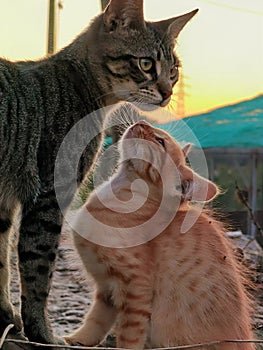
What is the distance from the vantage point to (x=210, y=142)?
425 cm

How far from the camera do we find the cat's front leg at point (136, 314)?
1664 millimetres

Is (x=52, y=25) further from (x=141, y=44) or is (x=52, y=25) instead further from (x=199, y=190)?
(x=199, y=190)

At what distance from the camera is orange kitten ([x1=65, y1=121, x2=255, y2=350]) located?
170cm

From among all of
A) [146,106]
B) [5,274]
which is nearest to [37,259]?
[5,274]

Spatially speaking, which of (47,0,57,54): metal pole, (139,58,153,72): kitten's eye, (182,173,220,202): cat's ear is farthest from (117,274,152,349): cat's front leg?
(47,0,57,54): metal pole

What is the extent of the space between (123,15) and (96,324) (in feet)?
2.91

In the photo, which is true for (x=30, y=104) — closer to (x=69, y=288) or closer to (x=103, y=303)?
(x=103, y=303)

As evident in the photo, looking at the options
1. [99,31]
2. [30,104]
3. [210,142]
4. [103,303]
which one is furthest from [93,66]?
[210,142]

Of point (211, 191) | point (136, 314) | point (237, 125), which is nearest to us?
point (136, 314)

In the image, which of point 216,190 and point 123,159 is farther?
point 123,159

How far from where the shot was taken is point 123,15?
1.94 meters

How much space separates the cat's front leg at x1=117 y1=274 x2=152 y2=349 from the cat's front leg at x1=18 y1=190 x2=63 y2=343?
0.83 ft

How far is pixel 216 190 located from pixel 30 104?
1.91ft

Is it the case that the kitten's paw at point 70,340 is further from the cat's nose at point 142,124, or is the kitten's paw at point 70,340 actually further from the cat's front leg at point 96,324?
the cat's nose at point 142,124
